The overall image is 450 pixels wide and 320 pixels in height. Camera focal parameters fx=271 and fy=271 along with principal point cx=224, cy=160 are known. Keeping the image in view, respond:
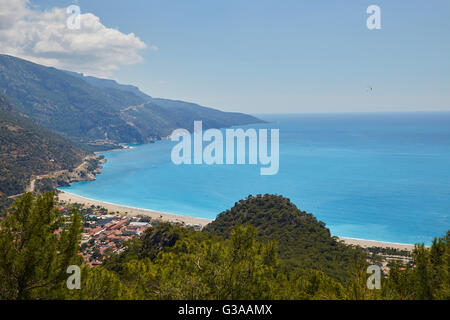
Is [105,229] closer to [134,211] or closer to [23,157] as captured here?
[134,211]

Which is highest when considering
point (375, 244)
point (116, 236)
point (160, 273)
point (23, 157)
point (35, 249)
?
point (23, 157)

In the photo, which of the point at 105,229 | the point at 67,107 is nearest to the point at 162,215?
the point at 105,229

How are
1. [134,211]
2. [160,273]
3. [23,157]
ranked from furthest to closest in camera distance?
[23,157]
[134,211]
[160,273]

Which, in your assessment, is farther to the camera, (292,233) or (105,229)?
(105,229)

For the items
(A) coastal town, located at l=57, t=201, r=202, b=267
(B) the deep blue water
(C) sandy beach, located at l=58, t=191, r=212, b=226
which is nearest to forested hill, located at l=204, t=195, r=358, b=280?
(A) coastal town, located at l=57, t=201, r=202, b=267

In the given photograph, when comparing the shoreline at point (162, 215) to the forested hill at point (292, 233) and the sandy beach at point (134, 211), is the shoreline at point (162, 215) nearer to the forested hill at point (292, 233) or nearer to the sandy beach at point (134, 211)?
the sandy beach at point (134, 211)

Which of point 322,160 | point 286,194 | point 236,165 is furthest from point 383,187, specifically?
point 236,165
